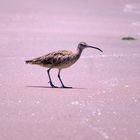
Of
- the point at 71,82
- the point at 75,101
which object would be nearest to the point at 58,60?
the point at 71,82

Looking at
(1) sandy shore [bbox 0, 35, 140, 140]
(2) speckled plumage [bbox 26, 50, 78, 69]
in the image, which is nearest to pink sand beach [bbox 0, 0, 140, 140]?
(1) sandy shore [bbox 0, 35, 140, 140]

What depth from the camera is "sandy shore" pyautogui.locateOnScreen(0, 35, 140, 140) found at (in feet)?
27.3

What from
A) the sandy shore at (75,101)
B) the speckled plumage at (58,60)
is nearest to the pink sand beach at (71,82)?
the sandy shore at (75,101)

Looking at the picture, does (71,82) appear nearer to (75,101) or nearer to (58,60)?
(58,60)

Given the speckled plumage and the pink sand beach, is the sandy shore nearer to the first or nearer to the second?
the pink sand beach

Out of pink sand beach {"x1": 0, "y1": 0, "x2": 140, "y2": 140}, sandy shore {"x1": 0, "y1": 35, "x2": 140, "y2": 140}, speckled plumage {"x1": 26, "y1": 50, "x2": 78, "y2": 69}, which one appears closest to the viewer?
sandy shore {"x1": 0, "y1": 35, "x2": 140, "y2": 140}

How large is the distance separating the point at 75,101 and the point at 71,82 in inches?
92.0

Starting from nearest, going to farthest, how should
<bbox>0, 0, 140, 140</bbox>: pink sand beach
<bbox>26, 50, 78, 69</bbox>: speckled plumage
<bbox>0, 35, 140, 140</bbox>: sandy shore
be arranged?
<bbox>0, 35, 140, 140</bbox>: sandy shore → <bbox>0, 0, 140, 140</bbox>: pink sand beach → <bbox>26, 50, 78, 69</bbox>: speckled plumage

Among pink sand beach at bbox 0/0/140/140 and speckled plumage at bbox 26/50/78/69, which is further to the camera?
speckled plumage at bbox 26/50/78/69

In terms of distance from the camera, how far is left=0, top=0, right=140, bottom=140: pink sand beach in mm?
8508

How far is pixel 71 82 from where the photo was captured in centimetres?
1247

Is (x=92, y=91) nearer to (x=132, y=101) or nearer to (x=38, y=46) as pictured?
(x=132, y=101)

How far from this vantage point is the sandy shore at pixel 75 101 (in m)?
8.34

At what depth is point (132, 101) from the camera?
1023 centimetres
